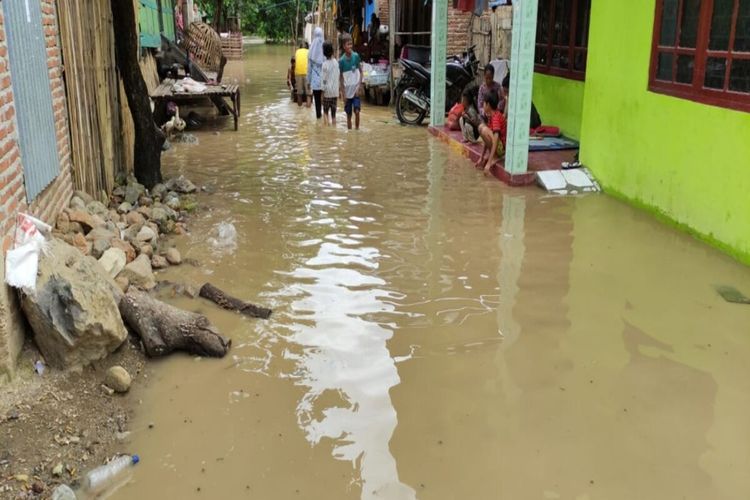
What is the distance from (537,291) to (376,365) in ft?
5.28

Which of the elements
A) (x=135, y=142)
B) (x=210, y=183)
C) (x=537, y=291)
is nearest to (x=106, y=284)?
(x=537, y=291)

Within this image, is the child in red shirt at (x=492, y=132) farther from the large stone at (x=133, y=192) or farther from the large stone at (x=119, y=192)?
the large stone at (x=119, y=192)

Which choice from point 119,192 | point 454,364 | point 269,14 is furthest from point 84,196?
point 269,14

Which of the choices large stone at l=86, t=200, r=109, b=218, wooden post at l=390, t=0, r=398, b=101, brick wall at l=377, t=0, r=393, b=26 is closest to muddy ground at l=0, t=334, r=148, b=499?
large stone at l=86, t=200, r=109, b=218

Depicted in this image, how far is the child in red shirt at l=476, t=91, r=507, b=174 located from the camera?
28.1 ft

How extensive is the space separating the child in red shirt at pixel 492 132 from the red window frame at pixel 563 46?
1.99 metres

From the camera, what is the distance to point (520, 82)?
7.71 m

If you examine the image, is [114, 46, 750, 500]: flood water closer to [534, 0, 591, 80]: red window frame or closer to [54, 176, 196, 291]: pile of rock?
[54, 176, 196, 291]: pile of rock

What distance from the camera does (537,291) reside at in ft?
16.3

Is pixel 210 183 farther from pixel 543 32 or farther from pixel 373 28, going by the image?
pixel 373 28

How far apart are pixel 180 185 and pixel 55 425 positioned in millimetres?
4825

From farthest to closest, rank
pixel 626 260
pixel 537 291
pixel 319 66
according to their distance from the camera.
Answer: pixel 319 66 → pixel 626 260 → pixel 537 291

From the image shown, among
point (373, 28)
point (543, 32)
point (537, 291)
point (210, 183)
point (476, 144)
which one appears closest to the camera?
point (537, 291)

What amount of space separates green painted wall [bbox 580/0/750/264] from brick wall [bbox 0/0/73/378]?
16.8ft
